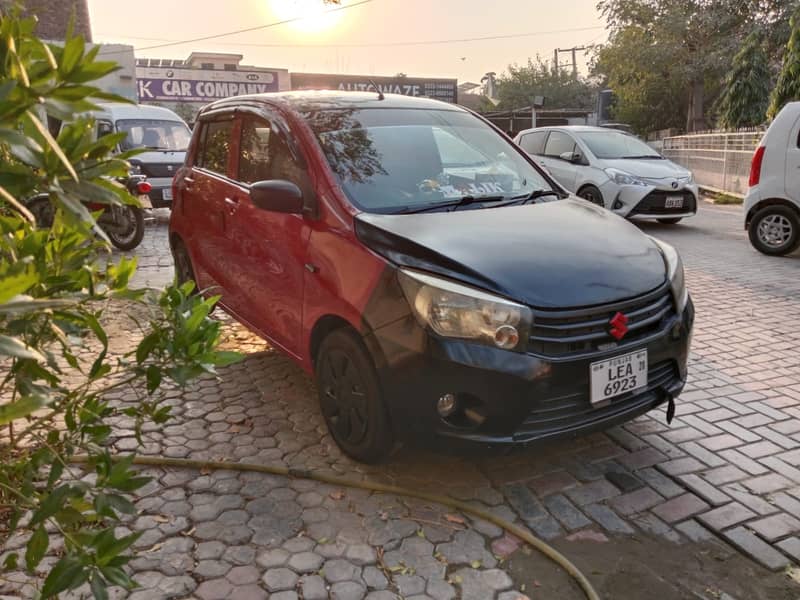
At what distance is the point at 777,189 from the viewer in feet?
26.8

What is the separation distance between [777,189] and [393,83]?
142ft

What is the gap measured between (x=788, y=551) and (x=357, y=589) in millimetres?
1717

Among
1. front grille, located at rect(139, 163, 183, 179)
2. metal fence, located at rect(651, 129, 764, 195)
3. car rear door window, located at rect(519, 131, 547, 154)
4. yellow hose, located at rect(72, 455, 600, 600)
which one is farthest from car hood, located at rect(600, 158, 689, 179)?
yellow hose, located at rect(72, 455, 600, 600)

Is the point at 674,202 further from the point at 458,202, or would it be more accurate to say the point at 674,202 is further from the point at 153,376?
the point at 153,376

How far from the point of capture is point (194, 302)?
7.43 feet

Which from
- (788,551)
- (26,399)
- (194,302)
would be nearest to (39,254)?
(194,302)

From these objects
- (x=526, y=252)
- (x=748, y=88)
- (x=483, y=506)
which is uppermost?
(x=748, y=88)

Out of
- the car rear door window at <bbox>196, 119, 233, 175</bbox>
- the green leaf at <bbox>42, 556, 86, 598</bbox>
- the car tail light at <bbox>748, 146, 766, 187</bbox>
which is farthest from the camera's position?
the car tail light at <bbox>748, 146, 766, 187</bbox>

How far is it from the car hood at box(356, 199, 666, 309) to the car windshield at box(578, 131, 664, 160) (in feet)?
26.1

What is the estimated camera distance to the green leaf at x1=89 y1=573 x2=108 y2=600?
1.62 meters

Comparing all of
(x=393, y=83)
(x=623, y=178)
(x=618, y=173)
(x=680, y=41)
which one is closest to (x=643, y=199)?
(x=623, y=178)

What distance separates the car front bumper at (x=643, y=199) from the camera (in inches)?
399

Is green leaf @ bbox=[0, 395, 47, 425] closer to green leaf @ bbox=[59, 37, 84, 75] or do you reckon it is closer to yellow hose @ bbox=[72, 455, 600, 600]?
green leaf @ bbox=[59, 37, 84, 75]

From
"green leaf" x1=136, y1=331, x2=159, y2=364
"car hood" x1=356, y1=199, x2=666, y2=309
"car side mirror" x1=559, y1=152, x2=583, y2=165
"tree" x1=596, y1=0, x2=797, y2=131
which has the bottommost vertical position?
"green leaf" x1=136, y1=331, x2=159, y2=364
